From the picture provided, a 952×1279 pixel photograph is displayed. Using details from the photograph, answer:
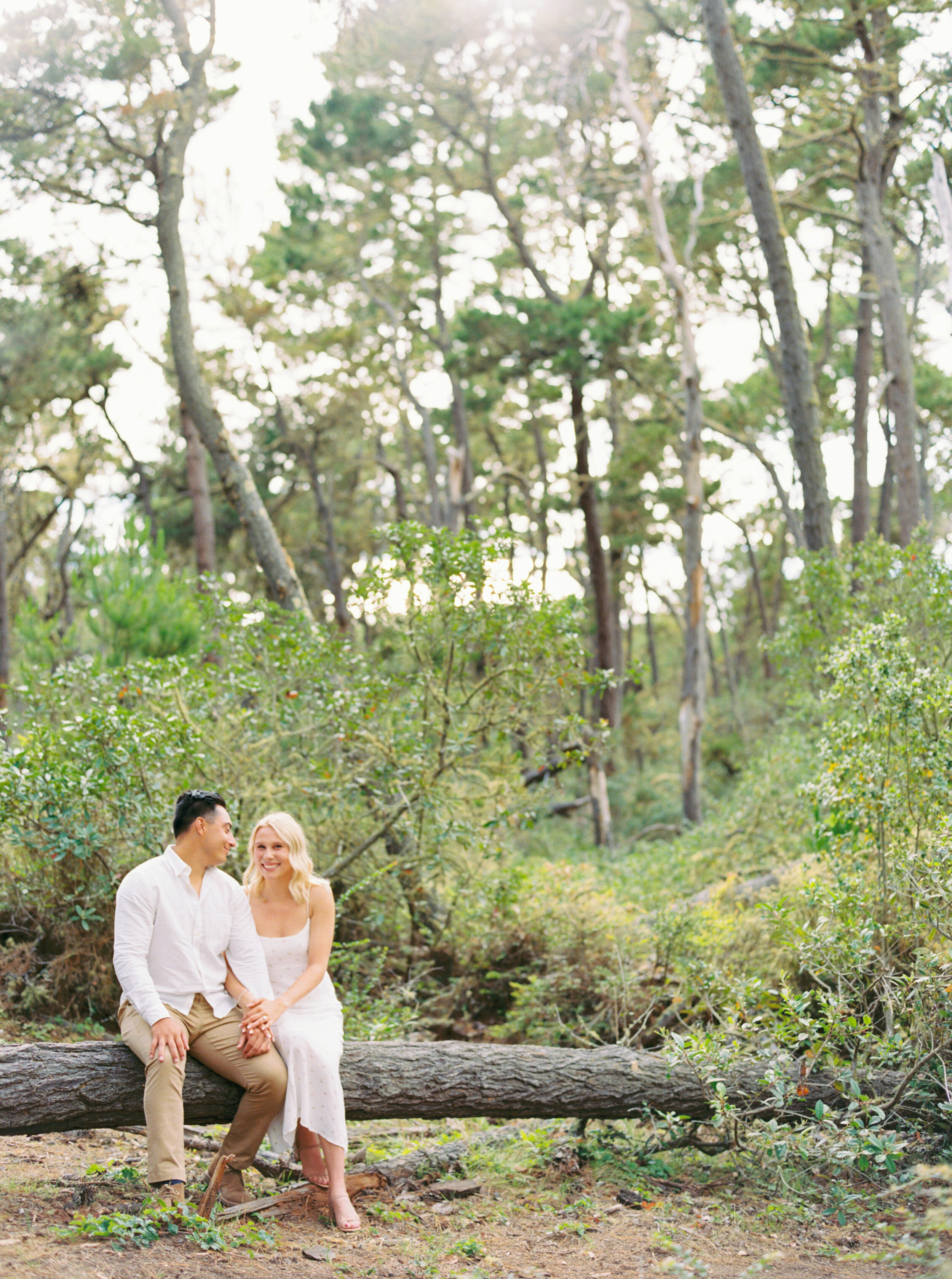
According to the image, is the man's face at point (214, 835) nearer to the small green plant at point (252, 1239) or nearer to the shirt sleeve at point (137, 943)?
the shirt sleeve at point (137, 943)

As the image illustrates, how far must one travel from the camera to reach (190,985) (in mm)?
3986

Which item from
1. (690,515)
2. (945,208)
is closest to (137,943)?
(945,208)

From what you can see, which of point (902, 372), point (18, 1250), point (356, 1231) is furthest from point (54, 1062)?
point (902, 372)

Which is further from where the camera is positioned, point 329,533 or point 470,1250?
point 329,533

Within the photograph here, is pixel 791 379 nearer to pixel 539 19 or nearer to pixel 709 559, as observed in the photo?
pixel 539 19

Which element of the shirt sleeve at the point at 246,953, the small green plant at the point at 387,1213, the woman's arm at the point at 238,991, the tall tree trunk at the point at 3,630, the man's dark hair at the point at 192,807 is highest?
the tall tree trunk at the point at 3,630

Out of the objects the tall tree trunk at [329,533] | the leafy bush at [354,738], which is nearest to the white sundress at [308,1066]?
the leafy bush at [354,738]

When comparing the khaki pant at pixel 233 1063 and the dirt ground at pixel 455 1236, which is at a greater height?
the khaki pant at pixel 233 1063

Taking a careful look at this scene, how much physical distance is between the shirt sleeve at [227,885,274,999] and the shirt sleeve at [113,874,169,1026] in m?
0.33

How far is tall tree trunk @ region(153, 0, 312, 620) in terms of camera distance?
9.21 metres

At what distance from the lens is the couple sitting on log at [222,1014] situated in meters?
3.76

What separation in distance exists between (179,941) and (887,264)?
1258 centimetres

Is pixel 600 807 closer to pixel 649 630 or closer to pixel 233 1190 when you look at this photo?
pixel 233 1190

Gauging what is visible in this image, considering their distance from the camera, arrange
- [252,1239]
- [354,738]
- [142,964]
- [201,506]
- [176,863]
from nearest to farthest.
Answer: [252,1239]
[142,964]
[176,863]
[354,738]
[201,506]
